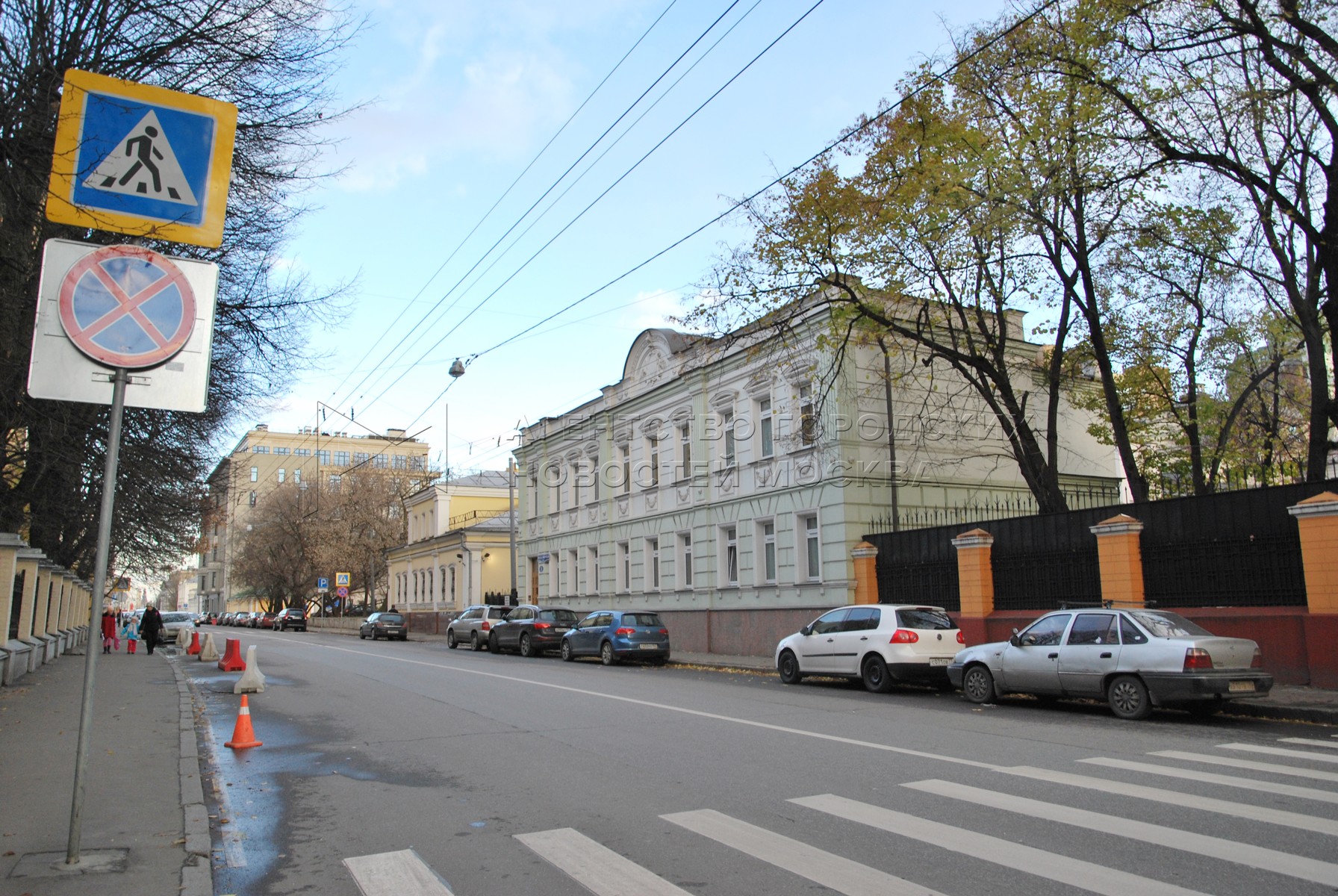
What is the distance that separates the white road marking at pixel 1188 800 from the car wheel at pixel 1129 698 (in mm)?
4387

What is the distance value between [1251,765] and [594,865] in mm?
6591

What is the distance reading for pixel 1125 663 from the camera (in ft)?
40.0

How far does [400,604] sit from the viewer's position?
59.2 meters

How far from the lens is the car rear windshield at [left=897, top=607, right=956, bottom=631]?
1648cm

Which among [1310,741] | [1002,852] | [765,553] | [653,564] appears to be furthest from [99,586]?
[653,564]

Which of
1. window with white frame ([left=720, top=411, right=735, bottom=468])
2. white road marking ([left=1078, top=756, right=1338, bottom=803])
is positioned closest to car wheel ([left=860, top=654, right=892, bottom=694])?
white road marking ([left=1078, top=756, right=1338, bottom=803])

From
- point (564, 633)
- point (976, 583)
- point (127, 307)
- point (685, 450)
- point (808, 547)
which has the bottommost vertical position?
point (564, 633)

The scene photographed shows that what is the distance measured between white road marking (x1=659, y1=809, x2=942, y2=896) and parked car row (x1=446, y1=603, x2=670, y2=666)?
58.6 ft

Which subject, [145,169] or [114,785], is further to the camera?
[114,785]

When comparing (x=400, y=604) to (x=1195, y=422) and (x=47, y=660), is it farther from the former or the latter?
(x=1195, y=422)

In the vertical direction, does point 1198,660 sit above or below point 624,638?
above

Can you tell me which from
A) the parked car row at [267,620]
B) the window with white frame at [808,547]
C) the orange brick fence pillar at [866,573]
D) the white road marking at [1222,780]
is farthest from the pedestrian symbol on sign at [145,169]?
the parked car row at [267,620]

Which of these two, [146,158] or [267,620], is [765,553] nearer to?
[146,158]

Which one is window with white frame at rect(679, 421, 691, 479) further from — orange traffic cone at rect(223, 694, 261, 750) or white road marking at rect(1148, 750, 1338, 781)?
white road marking at rect(1148, 750, 1338, 781)
